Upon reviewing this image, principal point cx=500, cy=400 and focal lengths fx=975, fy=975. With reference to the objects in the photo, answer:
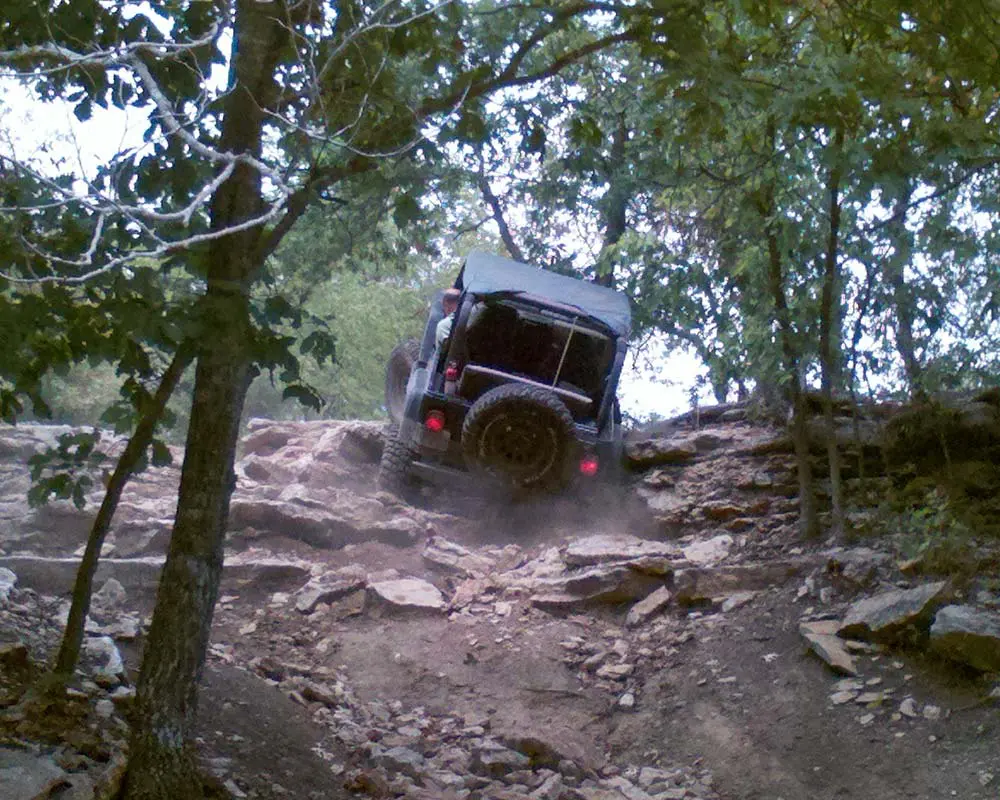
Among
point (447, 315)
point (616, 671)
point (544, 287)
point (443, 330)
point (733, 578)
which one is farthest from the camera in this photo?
point (447, 315)

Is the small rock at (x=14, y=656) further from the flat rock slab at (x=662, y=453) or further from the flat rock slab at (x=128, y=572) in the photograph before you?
the flat rock slab at (x=662, y=453)

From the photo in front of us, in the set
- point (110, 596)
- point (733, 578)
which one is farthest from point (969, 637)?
point (110, 596)

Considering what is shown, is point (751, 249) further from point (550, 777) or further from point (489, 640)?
point (550, 777)

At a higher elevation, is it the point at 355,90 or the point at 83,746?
the point at 355,90

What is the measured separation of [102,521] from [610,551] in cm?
480

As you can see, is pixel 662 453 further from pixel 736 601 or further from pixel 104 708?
pixel 104 708

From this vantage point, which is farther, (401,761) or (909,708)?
(909,708)

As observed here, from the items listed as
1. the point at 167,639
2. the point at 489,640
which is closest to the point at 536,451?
the point at 489,640

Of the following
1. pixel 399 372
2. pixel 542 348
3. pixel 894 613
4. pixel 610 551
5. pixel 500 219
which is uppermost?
pixel 500 219

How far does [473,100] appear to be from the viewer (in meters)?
4.75

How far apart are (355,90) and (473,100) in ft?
2.02

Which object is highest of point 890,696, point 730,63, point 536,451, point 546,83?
point 546,83

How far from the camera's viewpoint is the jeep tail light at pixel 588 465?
9.67 meters

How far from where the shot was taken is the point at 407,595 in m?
7.86
